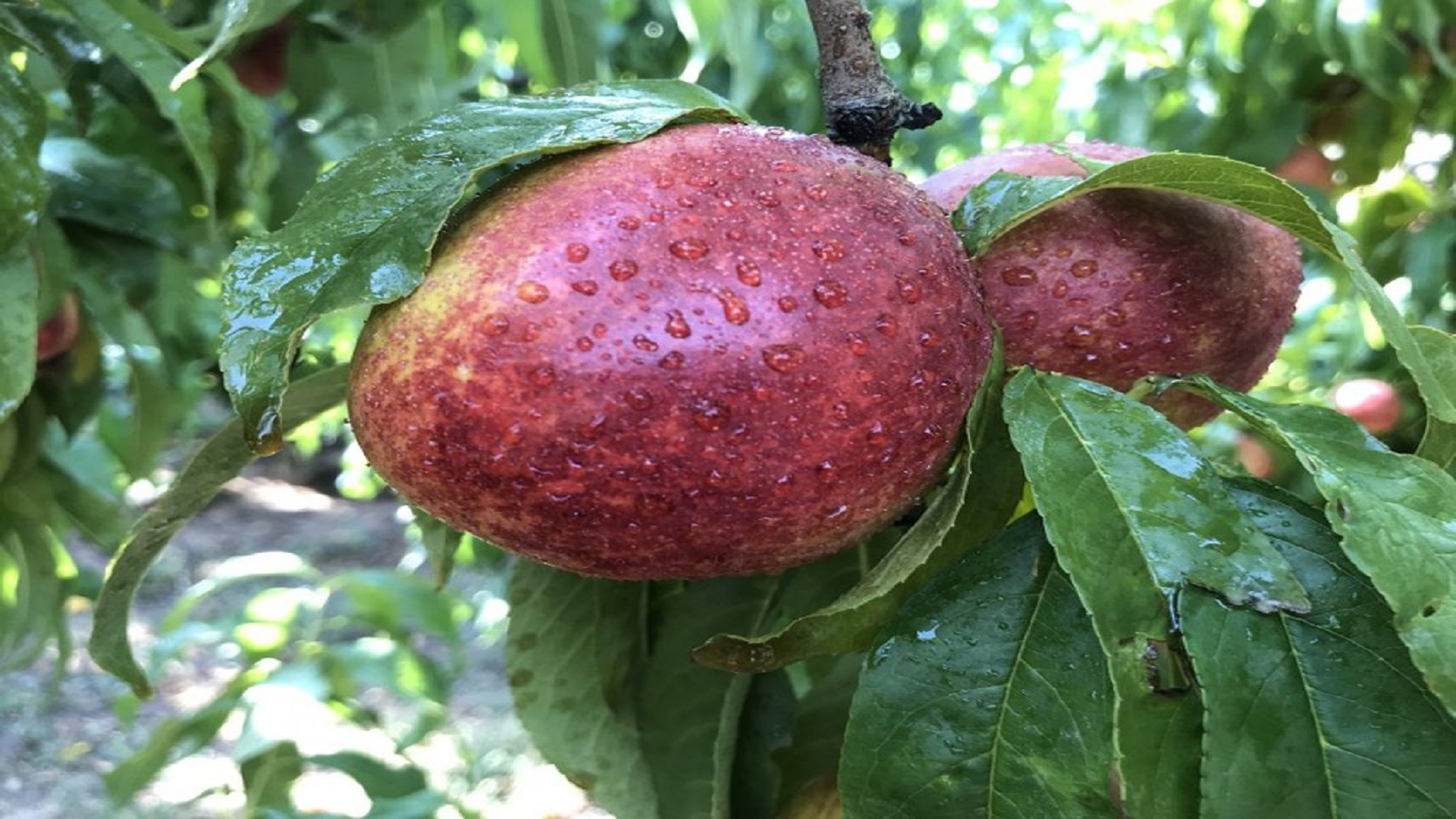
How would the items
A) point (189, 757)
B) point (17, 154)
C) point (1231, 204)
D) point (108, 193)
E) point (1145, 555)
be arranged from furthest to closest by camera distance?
point (189, 757), point (108, 193), point (17, 154), point (1231, 204), point (1145, 555)

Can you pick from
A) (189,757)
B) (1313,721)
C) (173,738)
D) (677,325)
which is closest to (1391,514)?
(1313,721)

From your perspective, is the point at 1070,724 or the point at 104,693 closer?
the point at 1070,724

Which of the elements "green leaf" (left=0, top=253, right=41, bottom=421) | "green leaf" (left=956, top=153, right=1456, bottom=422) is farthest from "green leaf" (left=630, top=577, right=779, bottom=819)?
"green leaf" (left=0, top=253, right=41, bottom=421)

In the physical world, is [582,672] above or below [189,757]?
above

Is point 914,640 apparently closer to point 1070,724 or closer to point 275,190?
point 1070,724

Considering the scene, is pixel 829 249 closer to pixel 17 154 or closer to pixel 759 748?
pixel 759 748

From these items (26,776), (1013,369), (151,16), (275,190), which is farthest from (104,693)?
(1013,369)
